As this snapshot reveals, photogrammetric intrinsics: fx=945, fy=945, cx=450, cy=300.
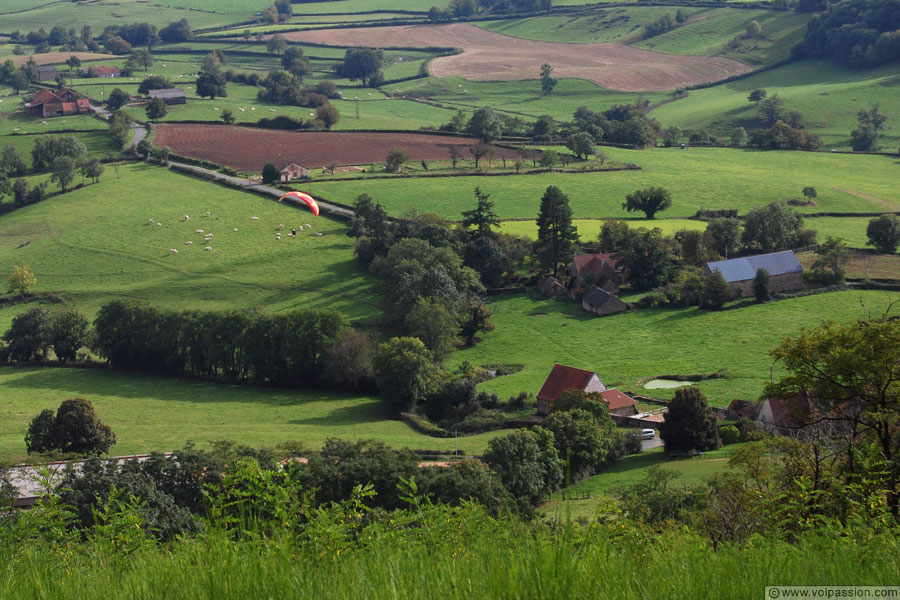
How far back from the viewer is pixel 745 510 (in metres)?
17.9

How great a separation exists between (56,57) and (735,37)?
441 ft

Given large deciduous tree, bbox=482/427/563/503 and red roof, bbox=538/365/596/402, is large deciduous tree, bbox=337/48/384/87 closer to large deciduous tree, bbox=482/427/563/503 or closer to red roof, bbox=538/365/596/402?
red roof, bbox=538/365/596/402

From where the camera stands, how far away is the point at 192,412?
5662cm

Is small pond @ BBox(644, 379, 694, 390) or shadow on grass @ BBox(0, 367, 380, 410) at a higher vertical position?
small pond @ BBox(644, 379, 694, 390)

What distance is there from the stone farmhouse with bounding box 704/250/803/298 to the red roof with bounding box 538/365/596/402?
2357cm

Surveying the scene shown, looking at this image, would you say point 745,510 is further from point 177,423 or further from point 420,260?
point 420,260

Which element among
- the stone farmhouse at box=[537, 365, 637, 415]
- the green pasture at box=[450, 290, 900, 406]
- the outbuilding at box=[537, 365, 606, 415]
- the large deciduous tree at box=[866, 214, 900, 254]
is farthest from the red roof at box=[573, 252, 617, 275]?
the outbuilding at box=[537, 365, 606, 415]

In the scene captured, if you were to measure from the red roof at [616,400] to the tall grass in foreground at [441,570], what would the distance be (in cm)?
4335

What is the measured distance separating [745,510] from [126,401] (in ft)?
158

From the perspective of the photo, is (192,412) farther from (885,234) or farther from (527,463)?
(885,234)

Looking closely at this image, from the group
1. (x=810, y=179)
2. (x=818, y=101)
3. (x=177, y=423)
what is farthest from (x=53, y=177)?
(x=818, y=101)

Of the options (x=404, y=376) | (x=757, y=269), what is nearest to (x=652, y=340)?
(x=757, y=269)

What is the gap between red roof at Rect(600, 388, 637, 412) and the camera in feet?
174

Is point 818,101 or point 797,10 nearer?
point 818,101
